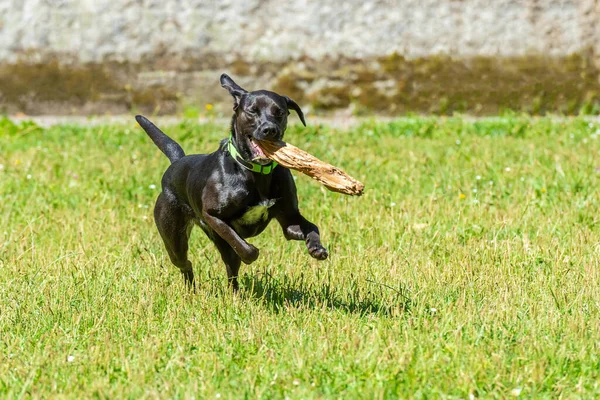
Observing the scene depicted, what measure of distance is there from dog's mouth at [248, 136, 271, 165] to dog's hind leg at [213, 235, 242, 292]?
65 centimetres

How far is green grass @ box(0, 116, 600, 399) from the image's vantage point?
3.53m

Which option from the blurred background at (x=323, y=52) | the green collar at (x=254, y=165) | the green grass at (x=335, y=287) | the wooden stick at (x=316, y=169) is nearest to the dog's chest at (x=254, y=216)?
the green collar at (x=254, y=165)

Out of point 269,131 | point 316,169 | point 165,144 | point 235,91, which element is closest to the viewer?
point 316,169

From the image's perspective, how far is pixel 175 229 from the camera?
5074 millimetres

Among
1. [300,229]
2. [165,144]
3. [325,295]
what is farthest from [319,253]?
[165,144]

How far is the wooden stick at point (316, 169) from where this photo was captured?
4.12m

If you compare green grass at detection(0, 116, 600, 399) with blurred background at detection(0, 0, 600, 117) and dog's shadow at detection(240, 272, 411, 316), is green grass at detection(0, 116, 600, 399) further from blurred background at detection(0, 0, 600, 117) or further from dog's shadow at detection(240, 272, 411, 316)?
blurred background at detection(0, 0, 600, 117)

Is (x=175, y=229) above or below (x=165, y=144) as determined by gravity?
below

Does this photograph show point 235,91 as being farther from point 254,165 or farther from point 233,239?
point 233,239

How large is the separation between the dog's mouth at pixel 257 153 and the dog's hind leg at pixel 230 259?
65 cm

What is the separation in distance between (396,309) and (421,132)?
18.4ft

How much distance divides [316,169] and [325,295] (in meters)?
0.79

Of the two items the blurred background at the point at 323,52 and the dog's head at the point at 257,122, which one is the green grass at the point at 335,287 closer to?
the dog's head at the point at 257,122

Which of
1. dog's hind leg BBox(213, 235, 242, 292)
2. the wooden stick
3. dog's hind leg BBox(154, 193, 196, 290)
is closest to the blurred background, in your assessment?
dog's hind leg BBox(154, 193, 196, 290)
